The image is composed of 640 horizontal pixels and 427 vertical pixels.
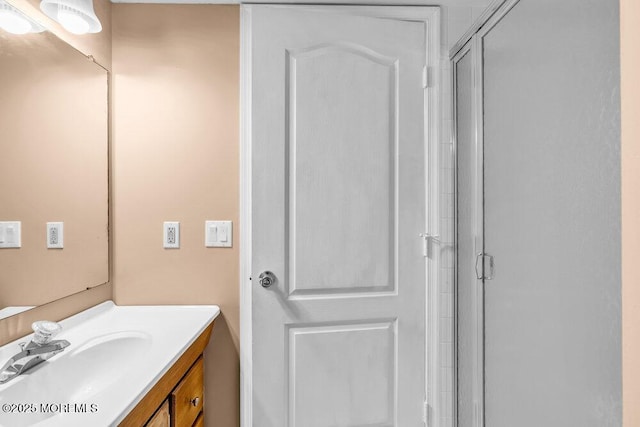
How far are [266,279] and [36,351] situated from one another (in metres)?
0.76

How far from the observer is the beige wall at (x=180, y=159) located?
5.20 ft

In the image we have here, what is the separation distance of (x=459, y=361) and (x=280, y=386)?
76cm

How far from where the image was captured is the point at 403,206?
1625 mm

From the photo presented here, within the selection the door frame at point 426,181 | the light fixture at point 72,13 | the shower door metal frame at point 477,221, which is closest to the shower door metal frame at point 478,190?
the shower door metal frame at point 477,221

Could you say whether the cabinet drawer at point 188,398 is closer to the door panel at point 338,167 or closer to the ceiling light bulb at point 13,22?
the door panel at point 338,167

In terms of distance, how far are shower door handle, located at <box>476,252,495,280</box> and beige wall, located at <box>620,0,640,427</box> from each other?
0.89 metres

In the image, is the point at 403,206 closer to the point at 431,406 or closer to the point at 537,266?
the point at 537,266

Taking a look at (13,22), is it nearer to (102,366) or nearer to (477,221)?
(102,366)

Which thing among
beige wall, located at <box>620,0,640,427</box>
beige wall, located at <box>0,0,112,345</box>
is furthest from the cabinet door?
beige wall, located at <box>620,0,640,427</box>

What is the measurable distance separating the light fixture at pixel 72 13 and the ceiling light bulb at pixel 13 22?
92mm

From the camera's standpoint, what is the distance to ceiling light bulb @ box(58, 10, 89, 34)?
3.96 ft

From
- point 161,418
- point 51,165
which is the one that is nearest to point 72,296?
point 51,165

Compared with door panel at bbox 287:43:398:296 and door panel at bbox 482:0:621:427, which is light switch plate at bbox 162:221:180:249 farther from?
door panel at bbox 482:0:621:427

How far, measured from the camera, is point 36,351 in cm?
99
